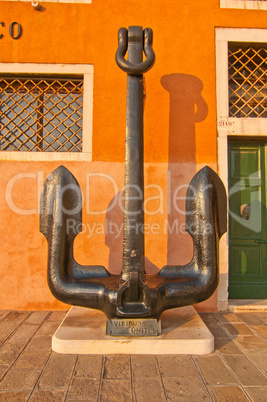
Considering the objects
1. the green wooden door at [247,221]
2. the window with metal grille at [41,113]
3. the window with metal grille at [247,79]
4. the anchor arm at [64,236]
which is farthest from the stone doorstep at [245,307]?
the window with metal grille at [41,113]

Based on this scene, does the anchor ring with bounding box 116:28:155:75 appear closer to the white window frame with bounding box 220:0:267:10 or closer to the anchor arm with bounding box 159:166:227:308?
the anchor arm with bounding box 159:166:227:308

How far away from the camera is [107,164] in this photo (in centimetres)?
318

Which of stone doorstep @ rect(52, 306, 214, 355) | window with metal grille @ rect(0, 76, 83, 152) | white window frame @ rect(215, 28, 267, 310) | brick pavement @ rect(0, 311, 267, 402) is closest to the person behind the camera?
brick pavement @ rect(0, 311, 267, 402)

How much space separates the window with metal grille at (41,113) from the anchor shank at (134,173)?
1344 mm

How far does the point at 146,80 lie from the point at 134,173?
1.68 m

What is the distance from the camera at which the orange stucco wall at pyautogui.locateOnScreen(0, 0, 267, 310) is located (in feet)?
10.4

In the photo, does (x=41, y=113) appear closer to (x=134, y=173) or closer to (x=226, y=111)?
(x=134, y=173)

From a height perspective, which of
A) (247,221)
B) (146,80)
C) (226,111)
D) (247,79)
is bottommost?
(247,221)

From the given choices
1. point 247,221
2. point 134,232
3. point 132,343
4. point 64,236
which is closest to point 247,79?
point 247,221

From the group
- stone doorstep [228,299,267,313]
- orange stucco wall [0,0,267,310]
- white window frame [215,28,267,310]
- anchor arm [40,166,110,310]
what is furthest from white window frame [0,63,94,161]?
stone doorstep [228,299,267,313]

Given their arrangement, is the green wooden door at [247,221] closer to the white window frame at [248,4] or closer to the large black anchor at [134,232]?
the large black anchor at [134,232]

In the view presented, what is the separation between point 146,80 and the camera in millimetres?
3232

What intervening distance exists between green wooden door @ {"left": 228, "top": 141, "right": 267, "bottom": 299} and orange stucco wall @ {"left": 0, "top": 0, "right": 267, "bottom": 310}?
1.64ft

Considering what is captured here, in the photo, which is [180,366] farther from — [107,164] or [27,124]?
[27,124]
